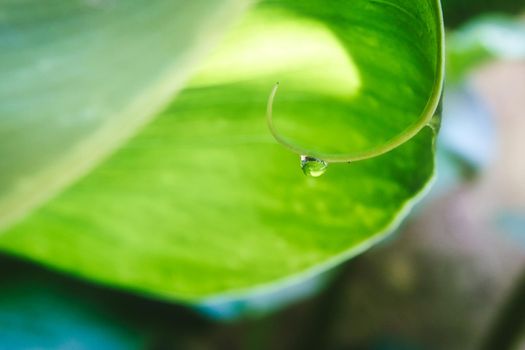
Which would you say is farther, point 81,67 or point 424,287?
point 424,287

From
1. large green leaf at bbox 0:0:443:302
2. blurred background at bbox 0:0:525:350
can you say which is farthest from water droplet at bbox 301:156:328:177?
blurred background at bbox 0:0:525:350

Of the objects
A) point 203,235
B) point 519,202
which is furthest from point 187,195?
point 519,202

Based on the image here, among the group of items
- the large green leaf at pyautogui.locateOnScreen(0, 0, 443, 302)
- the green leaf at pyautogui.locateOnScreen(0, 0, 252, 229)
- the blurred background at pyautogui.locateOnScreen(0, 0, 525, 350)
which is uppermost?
the green leaf at pyautogui.locateOnScreen(0, 0, 252, 229)

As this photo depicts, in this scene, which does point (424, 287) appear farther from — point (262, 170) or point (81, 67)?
point (81, 67)

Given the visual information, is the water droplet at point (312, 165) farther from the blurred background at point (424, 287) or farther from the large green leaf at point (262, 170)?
the blurred background at point (424, 287)

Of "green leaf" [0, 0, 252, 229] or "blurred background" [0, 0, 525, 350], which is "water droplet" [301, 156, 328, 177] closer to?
"green leaf" [0, 0, 252, 229]

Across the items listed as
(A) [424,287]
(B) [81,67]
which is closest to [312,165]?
(B) [81,67]
